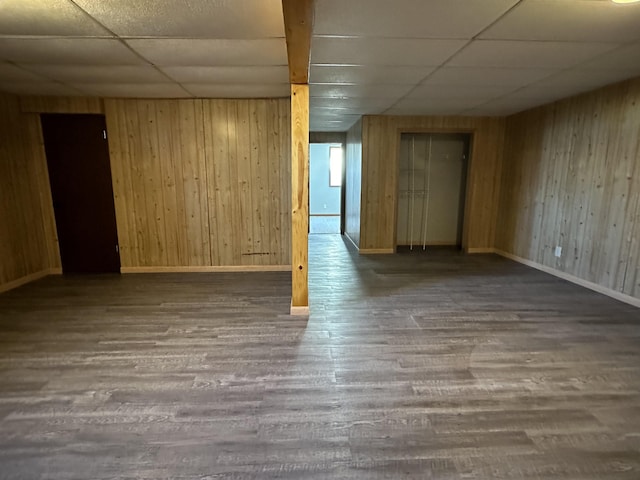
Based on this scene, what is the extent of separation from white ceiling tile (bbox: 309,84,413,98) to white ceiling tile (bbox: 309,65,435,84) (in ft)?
0.69

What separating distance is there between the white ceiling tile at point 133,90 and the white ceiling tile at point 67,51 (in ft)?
2.68

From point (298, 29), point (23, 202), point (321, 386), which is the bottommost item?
point (321, 386)

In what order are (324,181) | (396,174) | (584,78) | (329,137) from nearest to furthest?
(584,78) < (396,174) < (329,137) < (324,181)

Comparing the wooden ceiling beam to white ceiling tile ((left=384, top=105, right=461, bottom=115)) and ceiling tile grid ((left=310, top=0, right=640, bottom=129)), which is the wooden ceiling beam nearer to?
ceiling tile grid ((left=310, top=0, right=640, bottom=129))

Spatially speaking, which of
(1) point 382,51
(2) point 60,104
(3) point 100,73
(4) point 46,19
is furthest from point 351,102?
(2) point 60,104

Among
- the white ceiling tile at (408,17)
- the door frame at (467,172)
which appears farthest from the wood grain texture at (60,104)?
the door frame at (467,172)

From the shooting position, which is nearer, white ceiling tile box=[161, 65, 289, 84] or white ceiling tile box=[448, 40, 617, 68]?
white ceiling tile box=[448, 40, 617, 68]

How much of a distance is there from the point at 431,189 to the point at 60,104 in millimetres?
5979

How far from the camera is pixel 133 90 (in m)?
4.05

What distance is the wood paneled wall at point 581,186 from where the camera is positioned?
3.63 m

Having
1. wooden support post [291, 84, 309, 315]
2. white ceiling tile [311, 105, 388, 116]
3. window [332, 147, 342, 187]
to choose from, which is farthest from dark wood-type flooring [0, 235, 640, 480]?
window [332, 147, 342, 187]

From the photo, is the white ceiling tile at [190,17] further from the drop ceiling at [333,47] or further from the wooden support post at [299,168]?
the wooden support post at [299,168]

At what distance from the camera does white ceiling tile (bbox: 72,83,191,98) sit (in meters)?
3.81

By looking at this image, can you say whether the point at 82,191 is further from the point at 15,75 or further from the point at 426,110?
the point at 426,110
